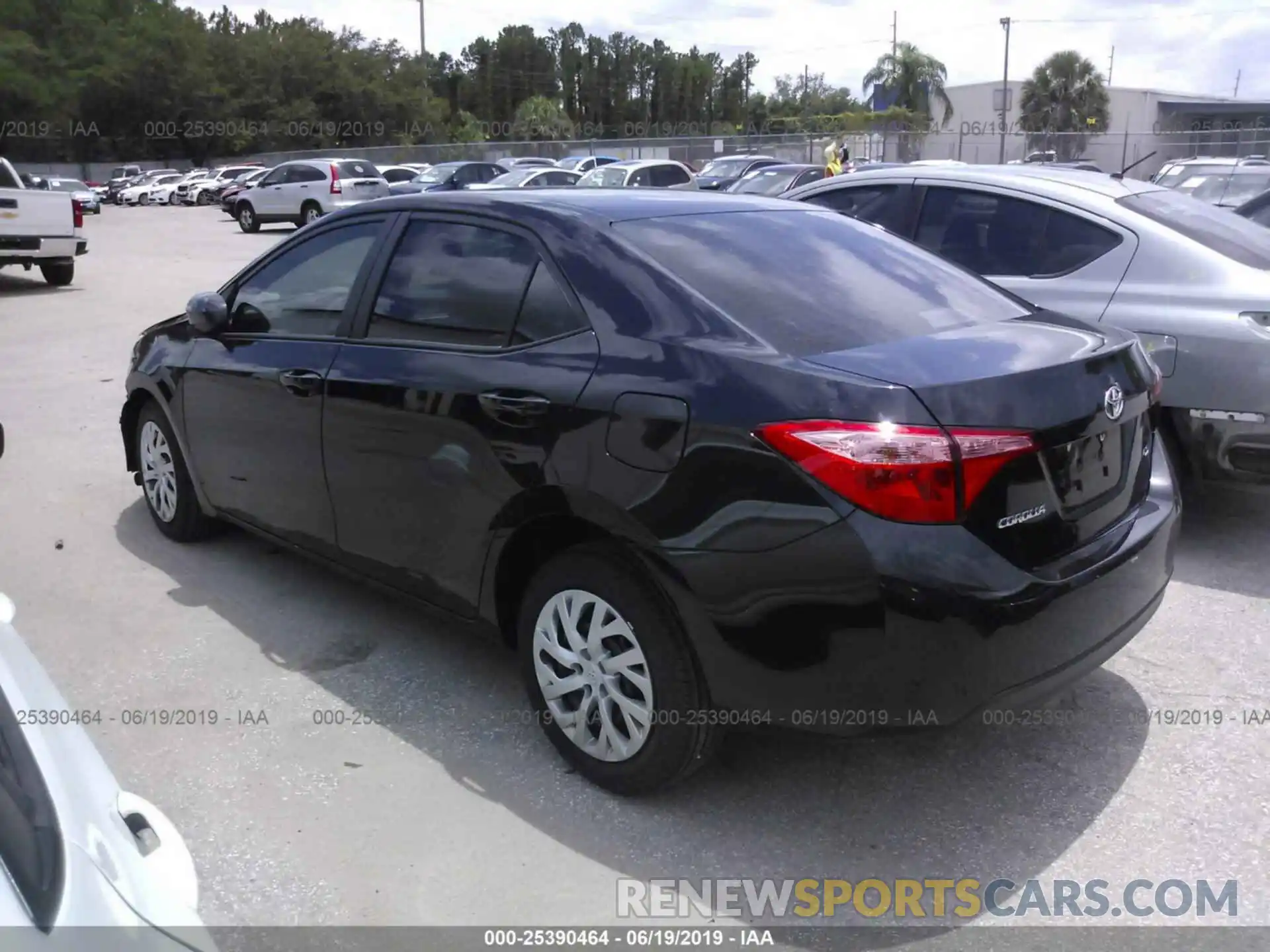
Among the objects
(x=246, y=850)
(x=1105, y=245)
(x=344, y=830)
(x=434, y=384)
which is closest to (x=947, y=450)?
(x=434, y=384)

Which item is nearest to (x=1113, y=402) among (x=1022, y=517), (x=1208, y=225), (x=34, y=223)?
(x=1022, y=517)

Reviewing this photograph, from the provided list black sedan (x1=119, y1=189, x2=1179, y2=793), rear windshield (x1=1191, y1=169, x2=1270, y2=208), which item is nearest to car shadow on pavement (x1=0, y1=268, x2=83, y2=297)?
black sedan (x1=119, y1=189, x2=1179, y2=793)

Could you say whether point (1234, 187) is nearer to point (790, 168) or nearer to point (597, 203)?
point (790, 168)

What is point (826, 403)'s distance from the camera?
9.43 ft

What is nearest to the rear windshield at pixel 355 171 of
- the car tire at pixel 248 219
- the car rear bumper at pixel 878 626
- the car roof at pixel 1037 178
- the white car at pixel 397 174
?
the car tire at pixel 248 219

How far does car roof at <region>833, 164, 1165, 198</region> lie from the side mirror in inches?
137

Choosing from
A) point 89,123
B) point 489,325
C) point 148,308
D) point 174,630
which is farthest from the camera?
point 89,123

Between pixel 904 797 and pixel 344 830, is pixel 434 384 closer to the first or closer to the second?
pixel 344 830

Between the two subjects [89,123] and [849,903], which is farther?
[89,123]

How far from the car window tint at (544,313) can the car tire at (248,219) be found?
27601 mm

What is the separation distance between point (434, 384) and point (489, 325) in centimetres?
26

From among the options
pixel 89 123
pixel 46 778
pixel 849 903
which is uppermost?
pixel 89 123

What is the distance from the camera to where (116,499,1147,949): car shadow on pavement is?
3115mm

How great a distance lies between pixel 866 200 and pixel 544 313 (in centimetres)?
350
